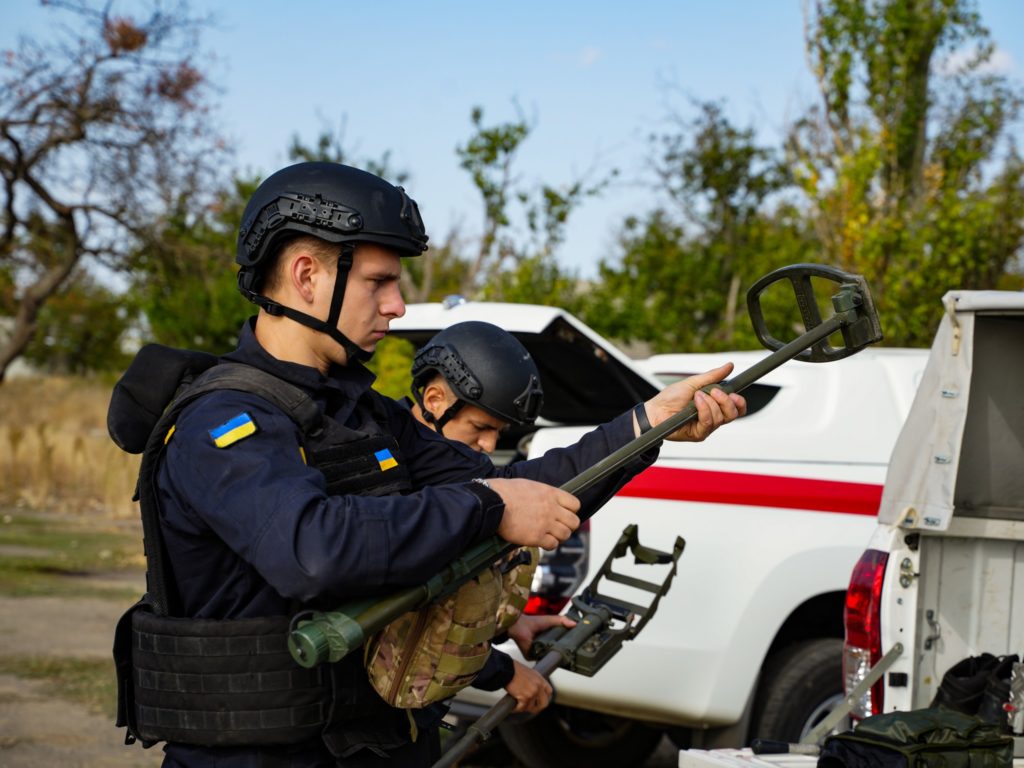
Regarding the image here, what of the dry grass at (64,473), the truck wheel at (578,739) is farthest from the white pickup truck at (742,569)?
the dry grass at (64,473)

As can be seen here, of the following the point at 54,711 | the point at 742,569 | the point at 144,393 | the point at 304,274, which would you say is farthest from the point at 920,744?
the point at 54,711

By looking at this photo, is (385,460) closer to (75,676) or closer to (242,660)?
(242,660)

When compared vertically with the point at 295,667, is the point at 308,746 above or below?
below

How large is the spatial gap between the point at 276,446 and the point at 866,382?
3.65 m

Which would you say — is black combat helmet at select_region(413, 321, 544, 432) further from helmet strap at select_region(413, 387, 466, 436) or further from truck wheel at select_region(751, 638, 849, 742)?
truck wheel at select_region(751, 638, 849, 742)

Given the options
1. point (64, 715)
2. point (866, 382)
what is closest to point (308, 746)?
point (866, 382)

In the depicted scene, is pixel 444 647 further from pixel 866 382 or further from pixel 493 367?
pixel 866 382

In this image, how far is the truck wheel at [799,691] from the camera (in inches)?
183

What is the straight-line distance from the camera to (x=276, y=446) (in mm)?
2180

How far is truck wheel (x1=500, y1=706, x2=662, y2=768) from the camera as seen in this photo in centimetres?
532

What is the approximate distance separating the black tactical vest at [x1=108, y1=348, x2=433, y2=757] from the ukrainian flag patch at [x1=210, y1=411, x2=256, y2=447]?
116 mm

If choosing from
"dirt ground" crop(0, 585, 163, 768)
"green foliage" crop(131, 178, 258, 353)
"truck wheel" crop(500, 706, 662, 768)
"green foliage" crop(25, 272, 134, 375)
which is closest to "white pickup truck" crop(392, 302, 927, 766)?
"truck wheel" crop(500, 706, 662, 768)

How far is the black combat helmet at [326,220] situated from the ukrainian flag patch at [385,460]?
0.21m

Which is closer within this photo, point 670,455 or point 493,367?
point 493,367
